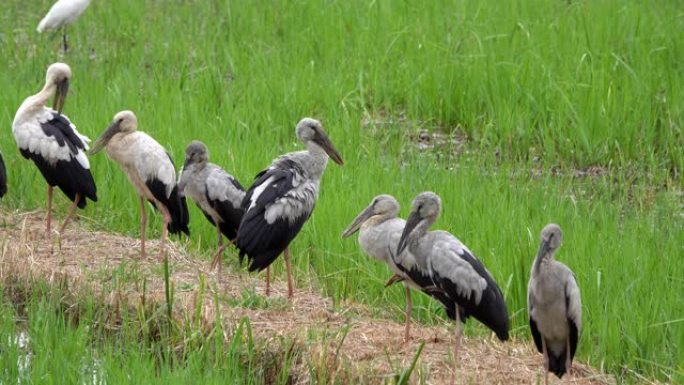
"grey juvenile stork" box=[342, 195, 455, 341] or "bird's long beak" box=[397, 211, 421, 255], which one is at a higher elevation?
"bird's long beak" box=[397, 211, 421, 255]

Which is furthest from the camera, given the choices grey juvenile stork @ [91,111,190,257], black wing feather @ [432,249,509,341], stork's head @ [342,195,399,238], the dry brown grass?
grey juvenile stork @ [91,111,190,257]

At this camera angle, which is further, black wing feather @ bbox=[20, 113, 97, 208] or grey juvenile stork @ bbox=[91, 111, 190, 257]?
black wing feather @ bbox=[20, 113, 97, 208]

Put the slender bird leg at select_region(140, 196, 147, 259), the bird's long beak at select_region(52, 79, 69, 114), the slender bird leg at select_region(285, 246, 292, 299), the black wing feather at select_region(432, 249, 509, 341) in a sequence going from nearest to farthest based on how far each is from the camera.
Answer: the black wing feather at select_region(432, 249, 509, 341), the slender bird leg at select_region(285, 246, 292, 299), the slender bird leg at select_region(140, 196, 147, 259), the bird's long beak at select_region(52, 79, 69, 114)

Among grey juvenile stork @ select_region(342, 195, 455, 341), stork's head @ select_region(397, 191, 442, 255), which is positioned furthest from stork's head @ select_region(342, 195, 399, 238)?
stork's head @ select_region(397, 191, 442, 255)

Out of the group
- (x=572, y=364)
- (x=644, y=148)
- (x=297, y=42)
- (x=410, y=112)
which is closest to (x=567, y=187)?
(x=644, y=148)

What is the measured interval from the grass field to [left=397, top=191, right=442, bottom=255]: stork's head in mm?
812

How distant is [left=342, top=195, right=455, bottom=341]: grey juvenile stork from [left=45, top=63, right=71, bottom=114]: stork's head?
9.22ft

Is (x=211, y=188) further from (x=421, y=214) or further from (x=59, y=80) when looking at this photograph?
(x=59, y=80)

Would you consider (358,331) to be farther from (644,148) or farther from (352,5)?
(352,5)

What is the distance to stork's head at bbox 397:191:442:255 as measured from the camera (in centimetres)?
696

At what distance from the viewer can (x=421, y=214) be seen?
703 cm

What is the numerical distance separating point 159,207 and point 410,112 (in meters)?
3.20

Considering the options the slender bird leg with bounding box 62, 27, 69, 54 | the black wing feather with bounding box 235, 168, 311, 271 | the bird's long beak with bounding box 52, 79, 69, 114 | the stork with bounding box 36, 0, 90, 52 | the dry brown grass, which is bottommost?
the dry brown grass

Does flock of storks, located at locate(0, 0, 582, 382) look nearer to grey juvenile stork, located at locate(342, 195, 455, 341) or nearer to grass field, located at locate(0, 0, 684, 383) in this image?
grey juvenile stork, located at locate(342, 195, 455, 341)
